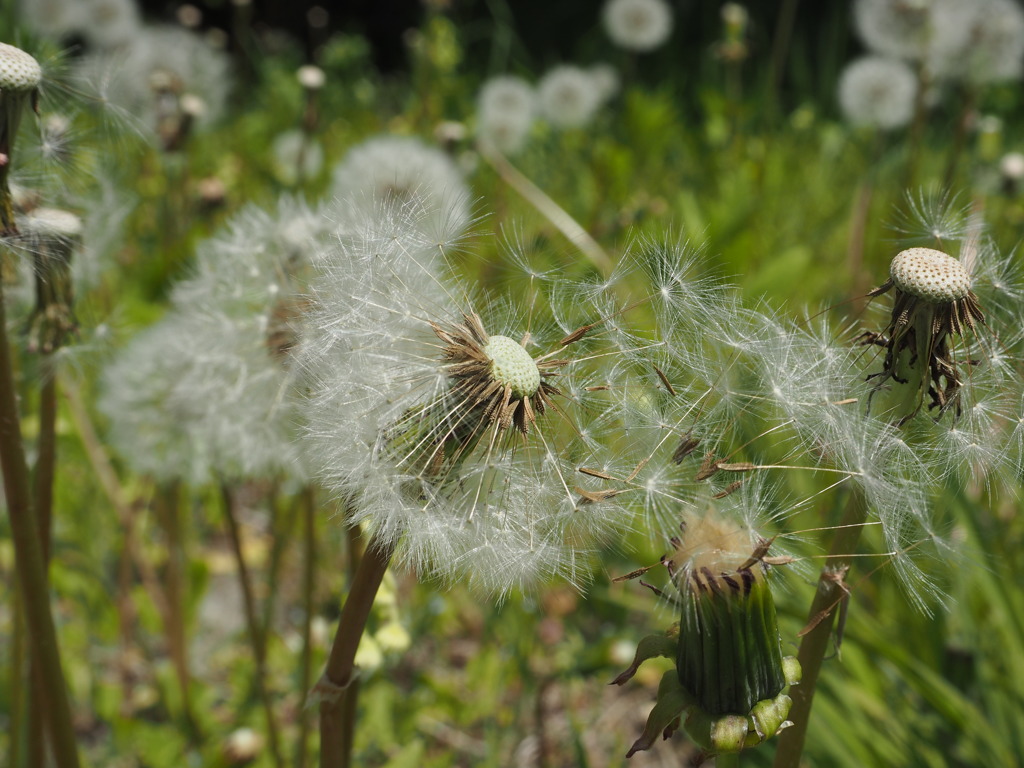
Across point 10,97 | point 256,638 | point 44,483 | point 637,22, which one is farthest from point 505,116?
point 10,97

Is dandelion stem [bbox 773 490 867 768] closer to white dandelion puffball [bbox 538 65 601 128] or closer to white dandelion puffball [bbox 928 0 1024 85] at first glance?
white dandelion puffball [bbox 928 0 1024 85]

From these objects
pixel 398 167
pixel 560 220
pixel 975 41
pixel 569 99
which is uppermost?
pixel 569 99

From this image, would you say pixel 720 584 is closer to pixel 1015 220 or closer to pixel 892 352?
pixel 892 352

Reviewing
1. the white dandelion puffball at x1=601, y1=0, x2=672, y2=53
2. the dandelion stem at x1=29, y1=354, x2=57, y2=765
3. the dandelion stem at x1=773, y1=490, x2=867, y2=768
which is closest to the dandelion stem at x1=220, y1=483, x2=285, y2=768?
the dandelion stem at x1=29, y1=354, x2=57, y2=765

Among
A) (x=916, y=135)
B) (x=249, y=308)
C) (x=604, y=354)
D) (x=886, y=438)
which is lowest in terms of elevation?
(x=886, y=438)

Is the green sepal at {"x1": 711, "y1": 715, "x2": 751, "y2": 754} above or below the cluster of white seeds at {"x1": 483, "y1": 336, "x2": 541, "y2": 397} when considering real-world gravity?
below

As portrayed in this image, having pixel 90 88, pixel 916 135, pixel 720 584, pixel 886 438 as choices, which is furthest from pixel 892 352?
pixel 916 135

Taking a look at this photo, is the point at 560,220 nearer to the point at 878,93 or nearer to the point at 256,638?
the point at 256,638
